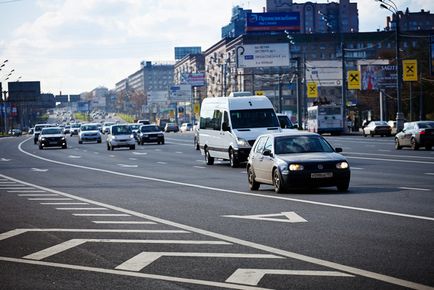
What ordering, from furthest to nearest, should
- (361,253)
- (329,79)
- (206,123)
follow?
(329,79) < (206,123) < (361,253)

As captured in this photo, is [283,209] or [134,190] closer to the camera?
[283,209]

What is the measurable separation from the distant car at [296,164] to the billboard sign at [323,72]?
3118 inches

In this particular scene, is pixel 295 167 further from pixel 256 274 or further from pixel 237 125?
pixel 237 125

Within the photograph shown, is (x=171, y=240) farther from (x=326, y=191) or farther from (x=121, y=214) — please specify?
(x=326, y=191)

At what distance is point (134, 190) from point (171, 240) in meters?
11.0

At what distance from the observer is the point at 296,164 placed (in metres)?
20.2

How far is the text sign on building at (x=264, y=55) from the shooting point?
10769 cm

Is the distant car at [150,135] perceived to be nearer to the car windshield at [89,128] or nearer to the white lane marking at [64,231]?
the car windshield at [89,128]

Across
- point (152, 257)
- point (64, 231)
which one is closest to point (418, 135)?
point (64, 231)

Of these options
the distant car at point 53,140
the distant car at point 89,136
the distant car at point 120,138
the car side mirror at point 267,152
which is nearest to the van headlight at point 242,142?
the car side mirror at point 267,152

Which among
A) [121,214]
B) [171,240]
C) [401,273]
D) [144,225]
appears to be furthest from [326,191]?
[401,273]

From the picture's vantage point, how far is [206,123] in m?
38.3

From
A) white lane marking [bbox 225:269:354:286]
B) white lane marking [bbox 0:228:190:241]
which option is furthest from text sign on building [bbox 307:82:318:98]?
white lane marking [bbox 225:269:354:286]

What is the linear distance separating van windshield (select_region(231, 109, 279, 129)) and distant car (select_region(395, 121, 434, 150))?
456 inches
